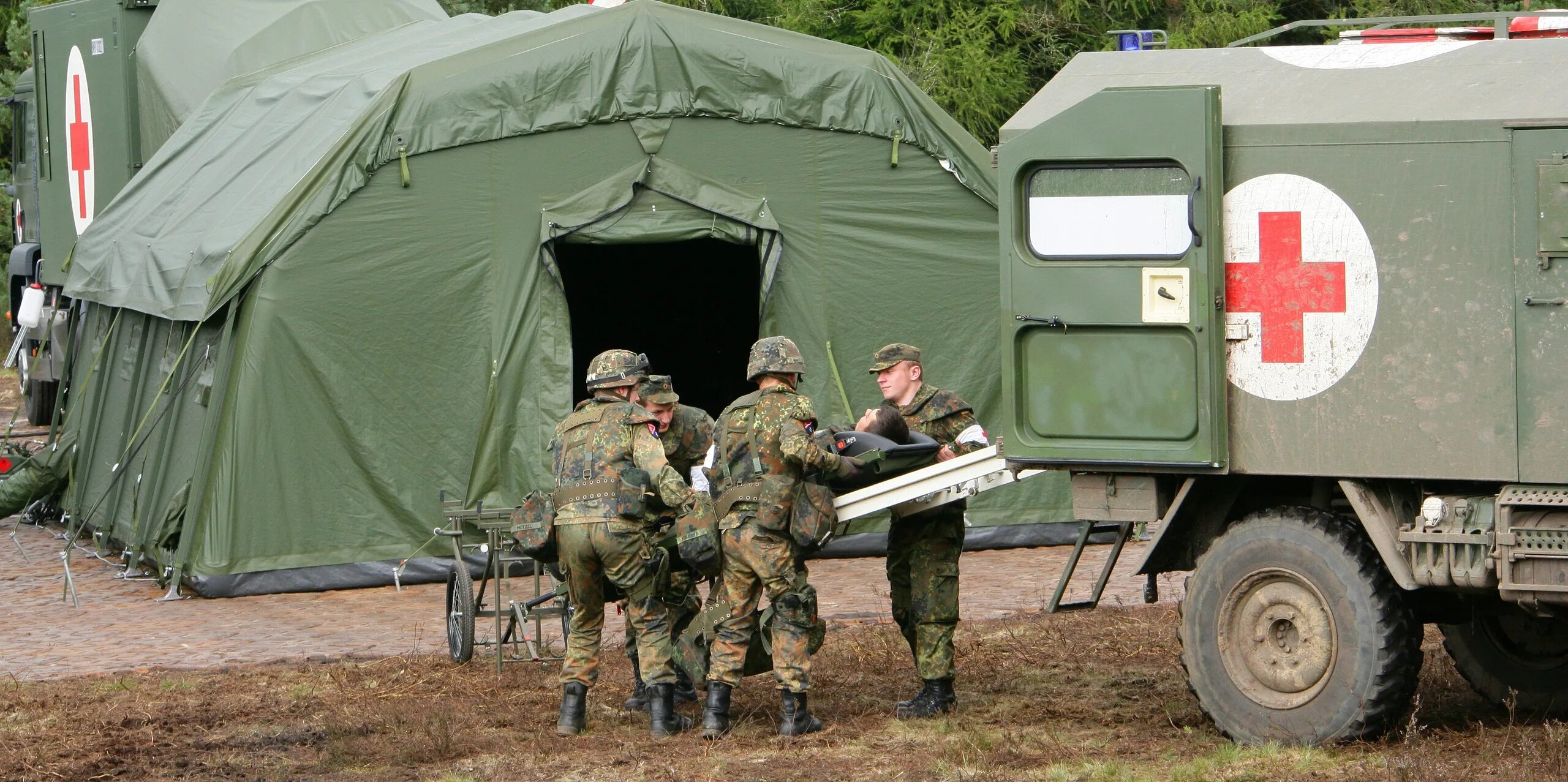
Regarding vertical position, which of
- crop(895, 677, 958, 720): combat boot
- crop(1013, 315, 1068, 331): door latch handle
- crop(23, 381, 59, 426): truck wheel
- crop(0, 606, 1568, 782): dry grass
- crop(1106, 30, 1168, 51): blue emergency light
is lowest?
crop(0, 606, 1568, 782): dry grass

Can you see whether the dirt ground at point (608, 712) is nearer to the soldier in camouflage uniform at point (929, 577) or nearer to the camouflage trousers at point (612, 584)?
the soldier in camouflage uniform at point (929, 577)

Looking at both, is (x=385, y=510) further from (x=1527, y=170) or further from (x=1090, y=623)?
(x=1527, y=170)

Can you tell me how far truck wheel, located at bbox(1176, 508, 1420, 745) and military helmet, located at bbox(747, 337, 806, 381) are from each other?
186cm

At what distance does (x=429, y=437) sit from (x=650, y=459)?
447 cm

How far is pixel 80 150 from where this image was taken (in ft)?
55.2

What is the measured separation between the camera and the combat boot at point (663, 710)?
26.6 ft

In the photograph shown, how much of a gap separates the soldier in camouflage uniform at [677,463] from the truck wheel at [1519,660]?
3.22 metres

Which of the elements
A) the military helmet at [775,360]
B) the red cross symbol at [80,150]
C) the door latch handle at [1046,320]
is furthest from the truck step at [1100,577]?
the red cross symbol at [80,150]

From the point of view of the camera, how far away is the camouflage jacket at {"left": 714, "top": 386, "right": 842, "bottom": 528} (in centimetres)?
790

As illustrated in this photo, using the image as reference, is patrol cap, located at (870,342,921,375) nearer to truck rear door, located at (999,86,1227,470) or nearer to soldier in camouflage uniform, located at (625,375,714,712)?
soldier in camouflage uniform, located at (625,375,714,712)

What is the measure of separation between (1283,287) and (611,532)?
289 cm

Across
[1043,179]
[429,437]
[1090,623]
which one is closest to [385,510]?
[429,437]

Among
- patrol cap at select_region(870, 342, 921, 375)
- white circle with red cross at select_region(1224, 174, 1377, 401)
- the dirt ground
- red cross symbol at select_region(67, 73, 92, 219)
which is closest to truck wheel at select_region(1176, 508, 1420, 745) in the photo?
the dirt ground

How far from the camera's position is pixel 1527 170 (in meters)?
6.59
